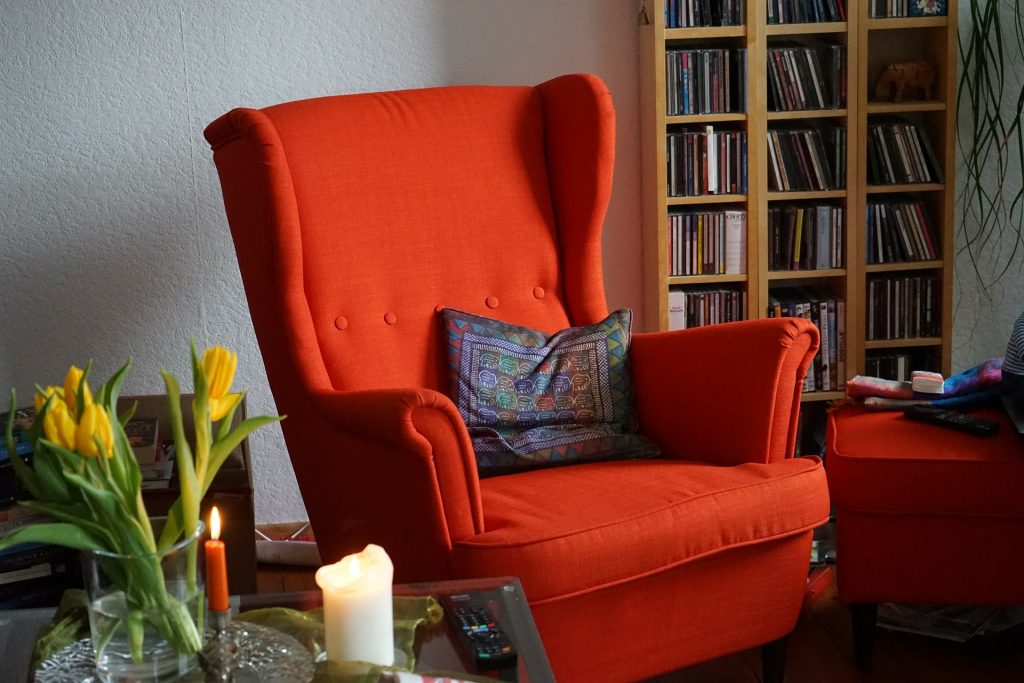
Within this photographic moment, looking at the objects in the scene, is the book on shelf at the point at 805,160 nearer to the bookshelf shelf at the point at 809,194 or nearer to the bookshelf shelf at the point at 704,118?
the bookshelf shelf at the point at 809,194

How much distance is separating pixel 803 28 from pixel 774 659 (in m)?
1.48

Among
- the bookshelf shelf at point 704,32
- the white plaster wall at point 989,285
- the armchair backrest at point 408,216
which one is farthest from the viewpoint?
the white plaster wall at point 989,285

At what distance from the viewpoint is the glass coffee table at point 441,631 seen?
129cm

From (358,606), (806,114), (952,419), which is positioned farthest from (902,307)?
(358,606)

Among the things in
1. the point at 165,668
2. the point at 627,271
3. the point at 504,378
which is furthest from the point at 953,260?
the point at 165,668

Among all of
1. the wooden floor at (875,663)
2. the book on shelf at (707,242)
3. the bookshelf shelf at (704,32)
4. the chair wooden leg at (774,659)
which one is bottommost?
the wooden floor at (875,663)

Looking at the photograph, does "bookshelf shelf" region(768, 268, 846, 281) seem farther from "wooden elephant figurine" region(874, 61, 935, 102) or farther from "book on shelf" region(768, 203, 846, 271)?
"wooden elephant figurine" region(874, 61, 935, 102)

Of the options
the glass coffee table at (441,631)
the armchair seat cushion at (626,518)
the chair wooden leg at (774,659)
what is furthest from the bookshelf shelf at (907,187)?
the glass coffee table at (441,631)

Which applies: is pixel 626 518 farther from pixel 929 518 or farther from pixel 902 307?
pixel 902 307

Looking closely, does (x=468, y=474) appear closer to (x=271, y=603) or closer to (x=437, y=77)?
(x=271, y=603)

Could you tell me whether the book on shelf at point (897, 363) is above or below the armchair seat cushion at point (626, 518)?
above

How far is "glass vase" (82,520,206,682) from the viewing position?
1089 millimetres

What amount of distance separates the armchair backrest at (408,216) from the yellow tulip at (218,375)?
1002 mm

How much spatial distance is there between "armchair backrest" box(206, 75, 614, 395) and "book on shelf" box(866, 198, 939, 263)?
83 centimetres
